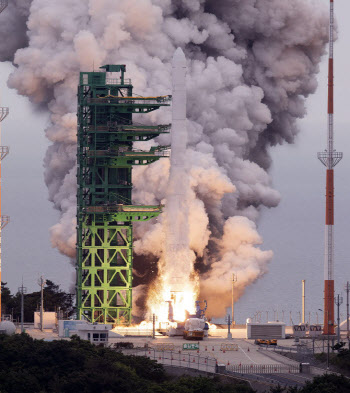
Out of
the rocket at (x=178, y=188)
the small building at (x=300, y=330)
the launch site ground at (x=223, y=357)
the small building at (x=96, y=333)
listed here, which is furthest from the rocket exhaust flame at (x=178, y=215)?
the small building at (x=96, y=333)

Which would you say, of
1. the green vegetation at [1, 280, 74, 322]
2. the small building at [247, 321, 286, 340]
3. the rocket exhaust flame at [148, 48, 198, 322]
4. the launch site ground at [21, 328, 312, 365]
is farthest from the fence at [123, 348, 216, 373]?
the green vegetation at [1, 280, 74, 322]

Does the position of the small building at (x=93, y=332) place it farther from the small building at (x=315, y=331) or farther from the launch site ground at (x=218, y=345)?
→ the small building at (x=315, y=331)

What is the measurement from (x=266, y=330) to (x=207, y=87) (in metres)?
23.3

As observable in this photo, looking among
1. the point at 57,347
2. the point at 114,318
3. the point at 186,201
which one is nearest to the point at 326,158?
the point at 186,201

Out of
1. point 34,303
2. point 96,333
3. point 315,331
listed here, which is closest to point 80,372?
point 96,333

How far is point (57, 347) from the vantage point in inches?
3927

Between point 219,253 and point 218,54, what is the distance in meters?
16.0

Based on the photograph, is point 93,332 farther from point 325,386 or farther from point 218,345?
point 325,386

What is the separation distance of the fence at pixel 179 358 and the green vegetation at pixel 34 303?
27.6 m

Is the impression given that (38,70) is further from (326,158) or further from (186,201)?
(326,158)

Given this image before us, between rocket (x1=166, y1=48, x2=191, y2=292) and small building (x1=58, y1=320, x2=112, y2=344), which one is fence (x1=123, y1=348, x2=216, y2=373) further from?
rocket (x1=166, y1=48, x2=191, y2=292)

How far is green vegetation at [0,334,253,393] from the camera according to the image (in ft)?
304

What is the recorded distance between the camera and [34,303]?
139750 millimetres

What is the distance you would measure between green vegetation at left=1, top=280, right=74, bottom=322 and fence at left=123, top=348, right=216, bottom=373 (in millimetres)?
27619
